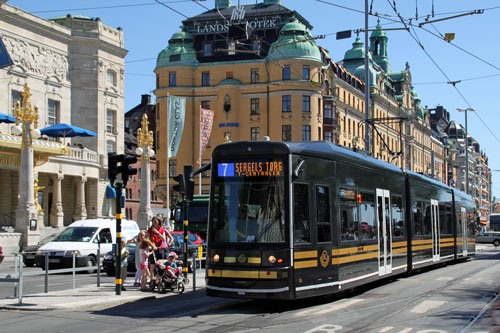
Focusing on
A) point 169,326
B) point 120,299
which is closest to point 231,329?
point 169,326

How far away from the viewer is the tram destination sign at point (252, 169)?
42.5ft

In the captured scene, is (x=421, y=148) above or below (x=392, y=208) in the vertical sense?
above

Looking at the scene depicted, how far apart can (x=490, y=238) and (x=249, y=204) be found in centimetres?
6060

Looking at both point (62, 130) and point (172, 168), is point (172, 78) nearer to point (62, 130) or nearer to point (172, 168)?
point (172, 168)

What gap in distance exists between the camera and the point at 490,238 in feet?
224

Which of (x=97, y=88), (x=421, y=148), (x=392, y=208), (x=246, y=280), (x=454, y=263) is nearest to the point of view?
(x=246, y=280)

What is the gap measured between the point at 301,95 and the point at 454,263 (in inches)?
1663

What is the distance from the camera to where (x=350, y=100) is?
83250mm

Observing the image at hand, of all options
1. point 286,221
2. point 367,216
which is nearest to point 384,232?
point 367,216

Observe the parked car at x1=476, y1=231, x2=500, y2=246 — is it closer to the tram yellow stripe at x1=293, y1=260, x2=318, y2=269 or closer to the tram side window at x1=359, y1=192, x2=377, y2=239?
the tram side window at x1=359, y1=192, x2=377, y2=239

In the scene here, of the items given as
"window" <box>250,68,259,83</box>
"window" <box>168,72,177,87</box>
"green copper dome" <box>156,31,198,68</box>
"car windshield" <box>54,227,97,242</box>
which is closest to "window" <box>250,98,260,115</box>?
"window" <box>250,68,259,83</box>

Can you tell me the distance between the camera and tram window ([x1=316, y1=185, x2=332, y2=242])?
→ 1371 cm

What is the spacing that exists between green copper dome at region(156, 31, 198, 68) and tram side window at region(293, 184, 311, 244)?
6191 centimetres

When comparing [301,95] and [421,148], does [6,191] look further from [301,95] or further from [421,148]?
[421,148]
